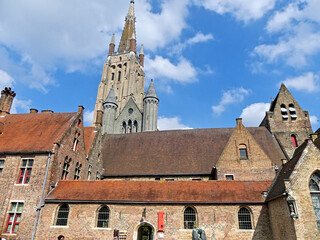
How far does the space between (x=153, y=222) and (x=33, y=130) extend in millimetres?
14053

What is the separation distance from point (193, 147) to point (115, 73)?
169 ft

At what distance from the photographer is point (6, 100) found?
91.0 ft

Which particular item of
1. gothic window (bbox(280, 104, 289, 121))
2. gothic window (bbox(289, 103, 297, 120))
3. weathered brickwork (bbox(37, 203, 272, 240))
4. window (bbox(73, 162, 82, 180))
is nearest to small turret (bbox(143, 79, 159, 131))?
gothic window (bbox(280, 104, 289, 121))

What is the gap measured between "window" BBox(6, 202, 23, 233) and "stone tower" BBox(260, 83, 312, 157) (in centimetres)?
2741

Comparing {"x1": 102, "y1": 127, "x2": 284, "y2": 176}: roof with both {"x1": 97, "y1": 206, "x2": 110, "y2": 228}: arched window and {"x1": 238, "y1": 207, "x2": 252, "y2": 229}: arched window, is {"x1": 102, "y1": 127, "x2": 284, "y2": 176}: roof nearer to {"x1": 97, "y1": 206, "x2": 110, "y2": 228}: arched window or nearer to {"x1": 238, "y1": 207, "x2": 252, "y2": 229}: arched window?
{"x1": 238, "y1": 207, "x2": 252, "y2": 229}: arched window

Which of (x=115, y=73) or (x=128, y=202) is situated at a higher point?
(x=115, y=73)

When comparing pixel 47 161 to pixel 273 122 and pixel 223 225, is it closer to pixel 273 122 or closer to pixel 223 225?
pixel 223 225

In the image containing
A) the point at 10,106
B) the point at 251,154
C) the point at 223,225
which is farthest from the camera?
the point at 10,106

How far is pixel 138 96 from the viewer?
6494cm

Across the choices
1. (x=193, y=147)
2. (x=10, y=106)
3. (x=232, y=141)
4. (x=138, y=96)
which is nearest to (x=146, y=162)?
(x=193, y=147)

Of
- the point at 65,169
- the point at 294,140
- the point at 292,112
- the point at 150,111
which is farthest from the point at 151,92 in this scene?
the point at 65,169

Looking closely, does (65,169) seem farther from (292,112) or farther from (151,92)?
(151,92)

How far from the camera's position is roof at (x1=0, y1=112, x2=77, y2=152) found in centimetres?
2118

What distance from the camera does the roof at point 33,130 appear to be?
69.5 feet
